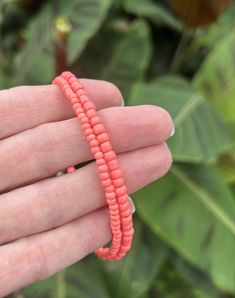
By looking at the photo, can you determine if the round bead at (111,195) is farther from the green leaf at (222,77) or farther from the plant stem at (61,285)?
the green leaf at (222,77)

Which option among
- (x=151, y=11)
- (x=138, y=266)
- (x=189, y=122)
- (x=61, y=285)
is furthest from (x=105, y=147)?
(x=151, y=11)

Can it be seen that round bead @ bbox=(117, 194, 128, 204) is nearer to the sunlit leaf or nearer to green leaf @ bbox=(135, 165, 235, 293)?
green leaf @ bbox=(135, 165, 235, 293)

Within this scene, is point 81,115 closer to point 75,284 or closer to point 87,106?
point 87,106

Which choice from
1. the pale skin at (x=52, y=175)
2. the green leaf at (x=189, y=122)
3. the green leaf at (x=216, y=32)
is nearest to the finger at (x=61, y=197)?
the pale skin at (x=52, y=175)

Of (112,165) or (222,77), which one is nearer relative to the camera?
(112,165)

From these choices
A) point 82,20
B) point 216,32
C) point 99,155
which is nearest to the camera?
point 99,155

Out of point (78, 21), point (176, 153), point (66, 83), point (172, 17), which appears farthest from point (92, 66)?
point (66, 83)

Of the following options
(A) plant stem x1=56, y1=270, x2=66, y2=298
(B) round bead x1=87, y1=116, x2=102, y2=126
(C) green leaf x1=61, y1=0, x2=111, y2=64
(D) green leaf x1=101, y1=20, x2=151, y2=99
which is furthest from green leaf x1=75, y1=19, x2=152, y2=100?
(B) round bead x1=87, y1=116, x2=102, y2=126
